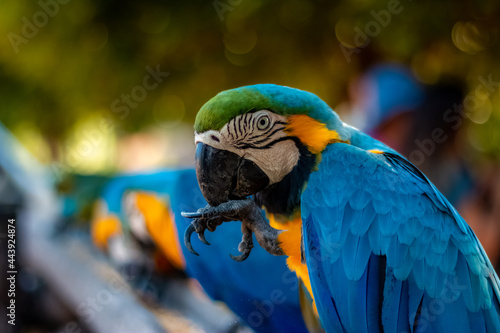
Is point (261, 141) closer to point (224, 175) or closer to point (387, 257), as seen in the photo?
point (224, 175)

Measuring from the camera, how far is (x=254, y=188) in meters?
0.69

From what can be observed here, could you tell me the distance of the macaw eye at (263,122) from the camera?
66 cm

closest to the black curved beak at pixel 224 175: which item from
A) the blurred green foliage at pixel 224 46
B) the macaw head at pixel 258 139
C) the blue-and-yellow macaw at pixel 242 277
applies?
the macaw head at pixel 258 139

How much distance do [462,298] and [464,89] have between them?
1360 millimetres

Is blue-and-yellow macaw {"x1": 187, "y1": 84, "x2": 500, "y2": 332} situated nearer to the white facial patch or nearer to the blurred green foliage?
the white facial patch

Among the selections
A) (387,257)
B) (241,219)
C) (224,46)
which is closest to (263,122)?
(241,219)

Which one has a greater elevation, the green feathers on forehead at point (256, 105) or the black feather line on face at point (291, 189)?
the green feathers on forehead at point (256, 105)

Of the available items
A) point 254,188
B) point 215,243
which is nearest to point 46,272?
point 215,243

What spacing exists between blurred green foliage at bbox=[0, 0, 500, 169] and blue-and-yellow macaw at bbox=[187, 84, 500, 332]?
1.00 meters

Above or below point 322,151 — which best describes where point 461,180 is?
below

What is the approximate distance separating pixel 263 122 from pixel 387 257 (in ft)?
0.91

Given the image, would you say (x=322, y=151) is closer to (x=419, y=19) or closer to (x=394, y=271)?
(x=394, y=271)

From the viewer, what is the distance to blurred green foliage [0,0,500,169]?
1.60 metres

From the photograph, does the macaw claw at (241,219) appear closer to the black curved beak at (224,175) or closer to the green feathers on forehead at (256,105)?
the black curved beak at (224,175)
